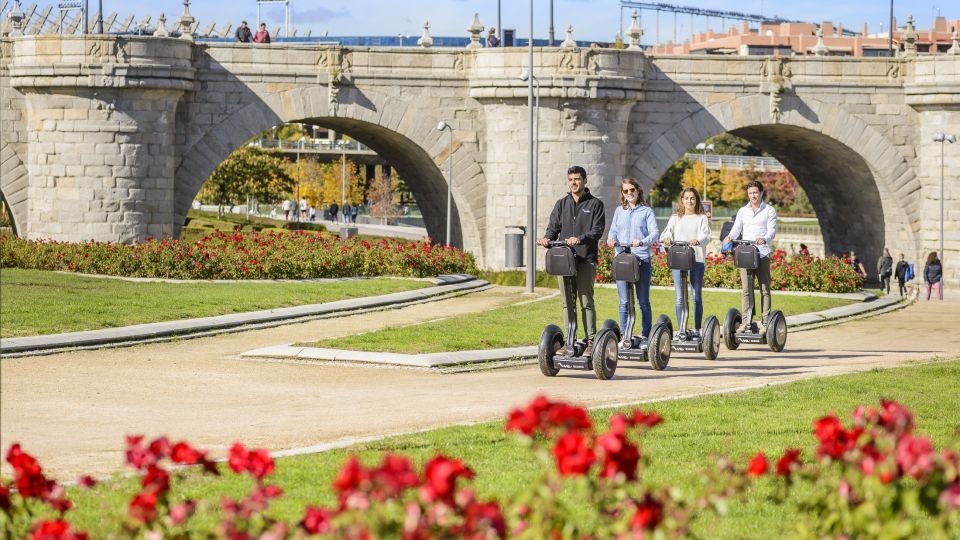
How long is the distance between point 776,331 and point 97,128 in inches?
705

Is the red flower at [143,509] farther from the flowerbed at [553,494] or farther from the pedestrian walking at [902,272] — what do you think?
the pedestrian walking at [902,272]

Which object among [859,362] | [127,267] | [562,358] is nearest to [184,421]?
[562,358]

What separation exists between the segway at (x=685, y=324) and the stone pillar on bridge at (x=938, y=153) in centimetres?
2075

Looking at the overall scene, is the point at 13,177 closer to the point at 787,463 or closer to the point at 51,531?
the point at 51,531

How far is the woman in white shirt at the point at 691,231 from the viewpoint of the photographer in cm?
1598

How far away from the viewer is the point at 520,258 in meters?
30.9

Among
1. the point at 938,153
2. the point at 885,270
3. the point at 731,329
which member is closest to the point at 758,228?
the point at 731,329

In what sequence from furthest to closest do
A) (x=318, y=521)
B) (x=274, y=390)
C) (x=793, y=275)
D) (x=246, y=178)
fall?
(x=246, y=178), (x=793, y=275), (x=274, y=390), (x=318, y=521)

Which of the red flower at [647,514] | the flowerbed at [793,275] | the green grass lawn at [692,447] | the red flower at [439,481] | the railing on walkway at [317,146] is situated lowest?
the green grass lawn at [692,447]

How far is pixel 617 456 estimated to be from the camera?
17.0 ft

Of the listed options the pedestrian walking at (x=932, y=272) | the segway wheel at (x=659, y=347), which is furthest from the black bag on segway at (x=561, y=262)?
the pedestrian walking at (x=932, y=272)

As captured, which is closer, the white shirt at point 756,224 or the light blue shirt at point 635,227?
the light blue shirt at point 635,227

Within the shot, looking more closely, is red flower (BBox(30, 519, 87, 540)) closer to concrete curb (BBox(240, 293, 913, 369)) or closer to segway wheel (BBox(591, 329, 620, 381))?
segway wheel (BBox(591, 329, 620, 381))

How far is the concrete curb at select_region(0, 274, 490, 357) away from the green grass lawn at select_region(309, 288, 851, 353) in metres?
1.80
